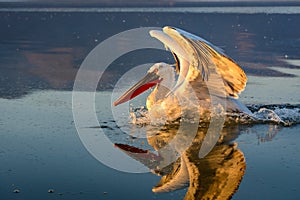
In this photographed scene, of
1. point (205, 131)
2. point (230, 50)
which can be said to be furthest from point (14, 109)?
point (230, 50)

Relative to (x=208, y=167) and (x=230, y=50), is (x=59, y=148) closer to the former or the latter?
(x=208, y=167)

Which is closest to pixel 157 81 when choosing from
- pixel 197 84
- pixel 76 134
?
pixel 197 84

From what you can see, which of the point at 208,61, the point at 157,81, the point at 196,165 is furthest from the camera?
the point at 157,81

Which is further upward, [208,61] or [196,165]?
[208,61]

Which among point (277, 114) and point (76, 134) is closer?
point (76, 134)

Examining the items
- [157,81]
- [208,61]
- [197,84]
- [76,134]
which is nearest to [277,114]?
[197,84]

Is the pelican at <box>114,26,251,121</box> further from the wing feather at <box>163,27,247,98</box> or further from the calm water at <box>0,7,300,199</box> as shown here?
the calm water at <box>0,7,300,199</box>

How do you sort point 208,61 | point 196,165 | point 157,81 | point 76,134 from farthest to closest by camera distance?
point 157,81, point 208,61, point 76,134, point 196,165

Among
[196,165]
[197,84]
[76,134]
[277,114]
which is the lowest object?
[196,165]

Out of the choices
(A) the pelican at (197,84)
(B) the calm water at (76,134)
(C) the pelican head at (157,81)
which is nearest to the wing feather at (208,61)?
(A) the pelican at (197,84)

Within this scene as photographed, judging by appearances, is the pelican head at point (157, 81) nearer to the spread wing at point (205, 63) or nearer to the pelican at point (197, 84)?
the pelican at point (197, 84)

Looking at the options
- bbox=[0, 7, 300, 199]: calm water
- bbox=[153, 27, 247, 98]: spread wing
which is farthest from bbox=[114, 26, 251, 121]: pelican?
bbox=[0, 7, 300, 199]: calm water

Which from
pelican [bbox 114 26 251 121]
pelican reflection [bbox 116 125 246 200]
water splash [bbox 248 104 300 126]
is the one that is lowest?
pelican reflection [bbox 116 125 246 200]

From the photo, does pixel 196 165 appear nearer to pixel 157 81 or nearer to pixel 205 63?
pixel 205 63
